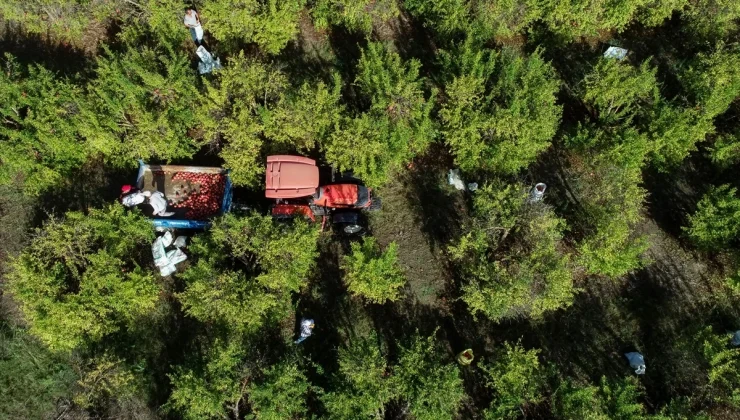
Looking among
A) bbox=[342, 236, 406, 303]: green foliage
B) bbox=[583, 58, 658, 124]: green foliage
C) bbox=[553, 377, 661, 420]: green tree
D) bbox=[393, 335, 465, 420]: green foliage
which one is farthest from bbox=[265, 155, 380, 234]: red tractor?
bbox=[583, 58, 658, 124]: green foliage

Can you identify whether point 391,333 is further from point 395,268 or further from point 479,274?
point 479,274

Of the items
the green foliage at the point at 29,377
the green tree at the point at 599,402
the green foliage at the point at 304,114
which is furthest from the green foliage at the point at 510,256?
the green foliage at the point at 29,377

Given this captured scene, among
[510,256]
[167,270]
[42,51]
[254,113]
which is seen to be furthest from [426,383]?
[42,51]

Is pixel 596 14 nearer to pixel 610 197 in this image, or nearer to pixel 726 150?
pixel 726 150

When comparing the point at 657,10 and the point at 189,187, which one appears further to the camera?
the point at 657,10

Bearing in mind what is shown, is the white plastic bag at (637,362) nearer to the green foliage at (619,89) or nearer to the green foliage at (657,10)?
the green foliage at (619,89)

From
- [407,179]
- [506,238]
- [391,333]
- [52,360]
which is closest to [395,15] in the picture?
[407,179]
